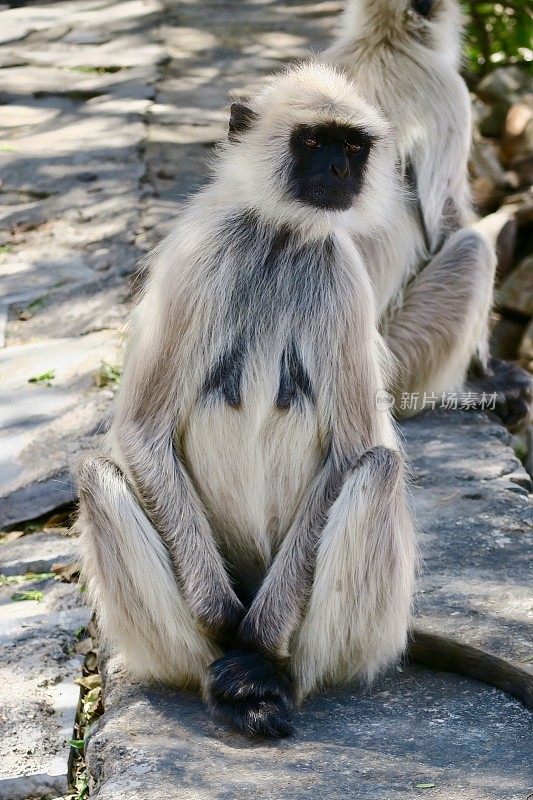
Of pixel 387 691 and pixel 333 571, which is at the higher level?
pixel 333 571

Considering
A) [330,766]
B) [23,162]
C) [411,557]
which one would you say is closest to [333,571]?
[411,557]

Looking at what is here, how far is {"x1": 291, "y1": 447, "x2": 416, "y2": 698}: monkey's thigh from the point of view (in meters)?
3.34

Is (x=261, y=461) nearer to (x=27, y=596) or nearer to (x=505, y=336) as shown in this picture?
(x=27, y=596)

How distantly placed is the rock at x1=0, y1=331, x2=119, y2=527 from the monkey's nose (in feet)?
5.45

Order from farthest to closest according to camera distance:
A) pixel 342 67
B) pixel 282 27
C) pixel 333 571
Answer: pixel 282 27
pixel 342 67
pixel 333 571

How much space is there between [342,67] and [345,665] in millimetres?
3067

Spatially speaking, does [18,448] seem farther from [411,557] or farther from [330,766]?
[330,766]

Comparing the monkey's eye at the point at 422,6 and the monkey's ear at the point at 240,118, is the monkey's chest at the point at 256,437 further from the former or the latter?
the monkey's eye at the point at 422,6

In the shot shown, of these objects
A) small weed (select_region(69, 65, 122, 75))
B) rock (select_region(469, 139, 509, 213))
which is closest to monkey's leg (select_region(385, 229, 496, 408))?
rock (select_region(469, 139, 509, 213))

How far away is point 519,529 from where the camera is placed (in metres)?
4.51

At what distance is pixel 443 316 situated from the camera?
5832mm

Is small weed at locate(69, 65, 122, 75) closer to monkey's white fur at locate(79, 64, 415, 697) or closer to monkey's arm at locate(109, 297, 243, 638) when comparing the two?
monkey's white fur at locate(79, 64, 415, 697)

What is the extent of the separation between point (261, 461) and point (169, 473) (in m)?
0.26

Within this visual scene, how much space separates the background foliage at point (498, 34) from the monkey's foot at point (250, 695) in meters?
7.34
